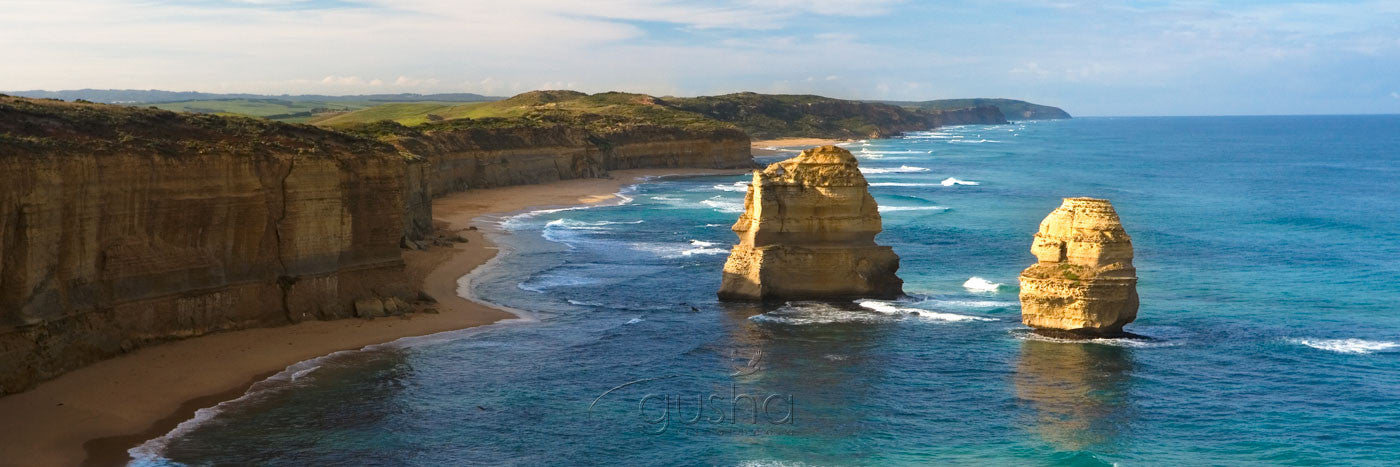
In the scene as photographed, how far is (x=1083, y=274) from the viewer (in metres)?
31.8

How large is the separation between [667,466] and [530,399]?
5.59 meters

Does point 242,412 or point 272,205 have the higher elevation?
point 272,205

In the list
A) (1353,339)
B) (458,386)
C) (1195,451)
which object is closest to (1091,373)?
(1195,451)

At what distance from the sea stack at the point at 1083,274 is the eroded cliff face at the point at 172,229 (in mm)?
18035

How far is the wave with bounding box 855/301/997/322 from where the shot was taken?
3631 cm

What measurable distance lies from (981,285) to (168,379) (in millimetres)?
26190

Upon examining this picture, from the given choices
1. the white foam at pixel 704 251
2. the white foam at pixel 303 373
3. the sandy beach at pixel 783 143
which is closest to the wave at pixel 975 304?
the white foam at pixel 704 251

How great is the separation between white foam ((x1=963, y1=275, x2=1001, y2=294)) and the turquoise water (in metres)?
0.10

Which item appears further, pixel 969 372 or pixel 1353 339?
pixel 1353 339

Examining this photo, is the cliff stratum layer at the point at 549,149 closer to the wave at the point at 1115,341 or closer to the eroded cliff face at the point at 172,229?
the eroded cliff face at the point at 172,229

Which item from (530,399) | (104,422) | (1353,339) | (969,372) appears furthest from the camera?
(1353,339)

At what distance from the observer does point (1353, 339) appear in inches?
1321

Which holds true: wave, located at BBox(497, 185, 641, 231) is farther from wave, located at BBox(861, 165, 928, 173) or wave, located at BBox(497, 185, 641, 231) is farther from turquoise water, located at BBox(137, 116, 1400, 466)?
wave, located at BBox(861, 165, 928, 173)

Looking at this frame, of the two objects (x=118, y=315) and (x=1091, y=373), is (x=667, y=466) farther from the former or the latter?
(x=118, y=315)
